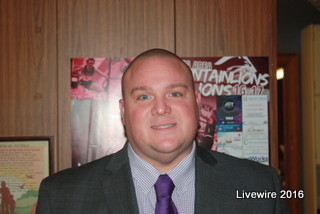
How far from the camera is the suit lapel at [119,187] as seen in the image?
3.99ft

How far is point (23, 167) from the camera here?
6.14 ft

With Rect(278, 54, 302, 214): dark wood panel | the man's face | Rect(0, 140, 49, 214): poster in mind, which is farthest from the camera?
Rect(278, 54, 302, 214): dark wood panel

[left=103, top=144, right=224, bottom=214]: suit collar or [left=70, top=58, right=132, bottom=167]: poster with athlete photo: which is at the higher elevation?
[left=70, top=58, right=132, bottom=167]: poster with athlete photo

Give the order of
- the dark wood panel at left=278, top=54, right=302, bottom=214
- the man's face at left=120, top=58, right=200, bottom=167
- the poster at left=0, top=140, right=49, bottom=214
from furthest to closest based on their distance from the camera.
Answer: the dark wood panel at left=278, top=54, right=302, bottom=214, the poster at left=0, top=140, right=49, bottom=214, the man's face at left=120, top=58, right=200, bottom=167

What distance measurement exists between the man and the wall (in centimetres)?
61

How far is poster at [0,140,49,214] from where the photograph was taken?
1.86 m

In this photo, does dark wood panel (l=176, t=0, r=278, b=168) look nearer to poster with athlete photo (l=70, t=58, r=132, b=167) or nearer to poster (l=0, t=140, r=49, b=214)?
poster with athlete photo (l=70, t=58, r=132, b=167)

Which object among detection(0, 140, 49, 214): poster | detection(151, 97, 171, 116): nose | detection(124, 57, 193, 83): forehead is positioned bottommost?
detection(0, 140, 49, 214): poster

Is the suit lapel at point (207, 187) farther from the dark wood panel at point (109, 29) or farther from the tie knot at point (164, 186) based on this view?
the dark wood panel at point (109, 29)

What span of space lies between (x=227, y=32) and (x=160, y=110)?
0.95m

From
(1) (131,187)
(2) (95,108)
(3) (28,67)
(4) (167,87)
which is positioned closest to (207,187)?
(1) (131,187)

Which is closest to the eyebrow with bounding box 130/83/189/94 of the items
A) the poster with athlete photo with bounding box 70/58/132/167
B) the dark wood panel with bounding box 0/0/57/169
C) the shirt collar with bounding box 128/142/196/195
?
the shirt collar with bounding box 128/142/196/195

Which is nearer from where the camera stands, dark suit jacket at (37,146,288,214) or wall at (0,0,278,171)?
dark suit jacket at (37,146,288,214)

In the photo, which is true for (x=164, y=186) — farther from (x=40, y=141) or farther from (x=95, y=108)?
(x=40, y=141)
